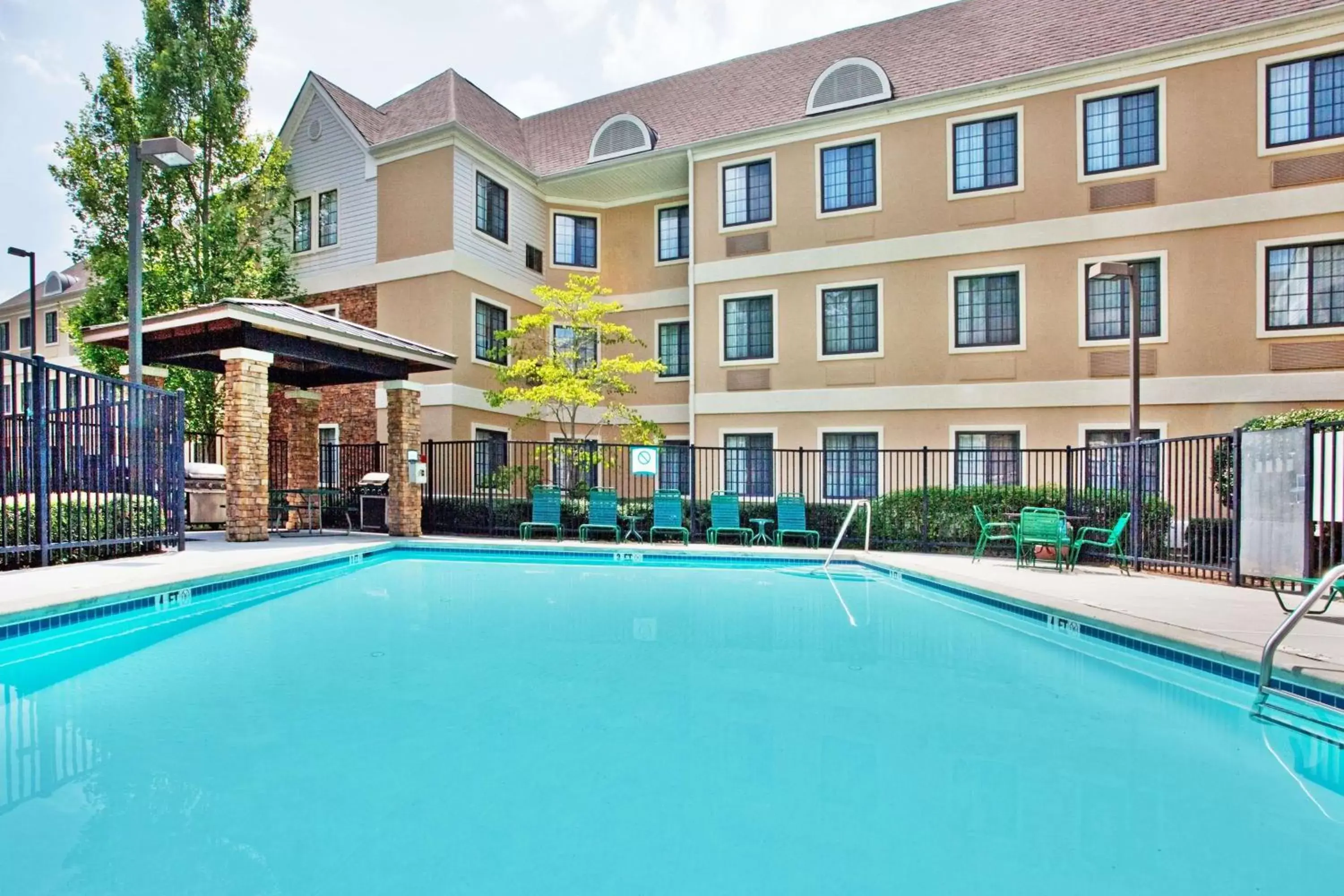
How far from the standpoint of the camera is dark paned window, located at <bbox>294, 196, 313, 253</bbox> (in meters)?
19.8

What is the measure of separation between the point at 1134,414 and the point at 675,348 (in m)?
11.7

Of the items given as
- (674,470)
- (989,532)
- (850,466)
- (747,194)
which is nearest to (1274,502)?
(989,532)

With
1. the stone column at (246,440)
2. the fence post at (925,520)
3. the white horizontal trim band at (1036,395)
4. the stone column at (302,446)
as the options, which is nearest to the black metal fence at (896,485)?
the fence post at (925,520)

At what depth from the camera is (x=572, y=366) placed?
17875mm

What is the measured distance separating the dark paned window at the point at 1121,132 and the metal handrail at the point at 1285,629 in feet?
44.0

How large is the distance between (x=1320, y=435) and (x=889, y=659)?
18.7 feet

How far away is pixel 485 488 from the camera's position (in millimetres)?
15883

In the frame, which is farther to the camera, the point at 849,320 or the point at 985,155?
the point at 849,320

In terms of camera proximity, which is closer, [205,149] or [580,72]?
[205,149]

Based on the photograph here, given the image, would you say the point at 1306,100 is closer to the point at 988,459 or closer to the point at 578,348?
the point at 988,459

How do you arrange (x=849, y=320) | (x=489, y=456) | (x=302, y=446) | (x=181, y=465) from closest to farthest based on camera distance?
(x=181, y=465) → (x=302, y=446) → (x=849, y=320) → (x=489, y=456)

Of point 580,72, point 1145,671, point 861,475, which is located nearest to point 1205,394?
point 861,475

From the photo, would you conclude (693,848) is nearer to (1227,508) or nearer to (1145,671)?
(1145,671)

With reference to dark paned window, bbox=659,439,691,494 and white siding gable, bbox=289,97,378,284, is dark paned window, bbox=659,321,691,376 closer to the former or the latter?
dark paned window, bbox=659,439,691,494
